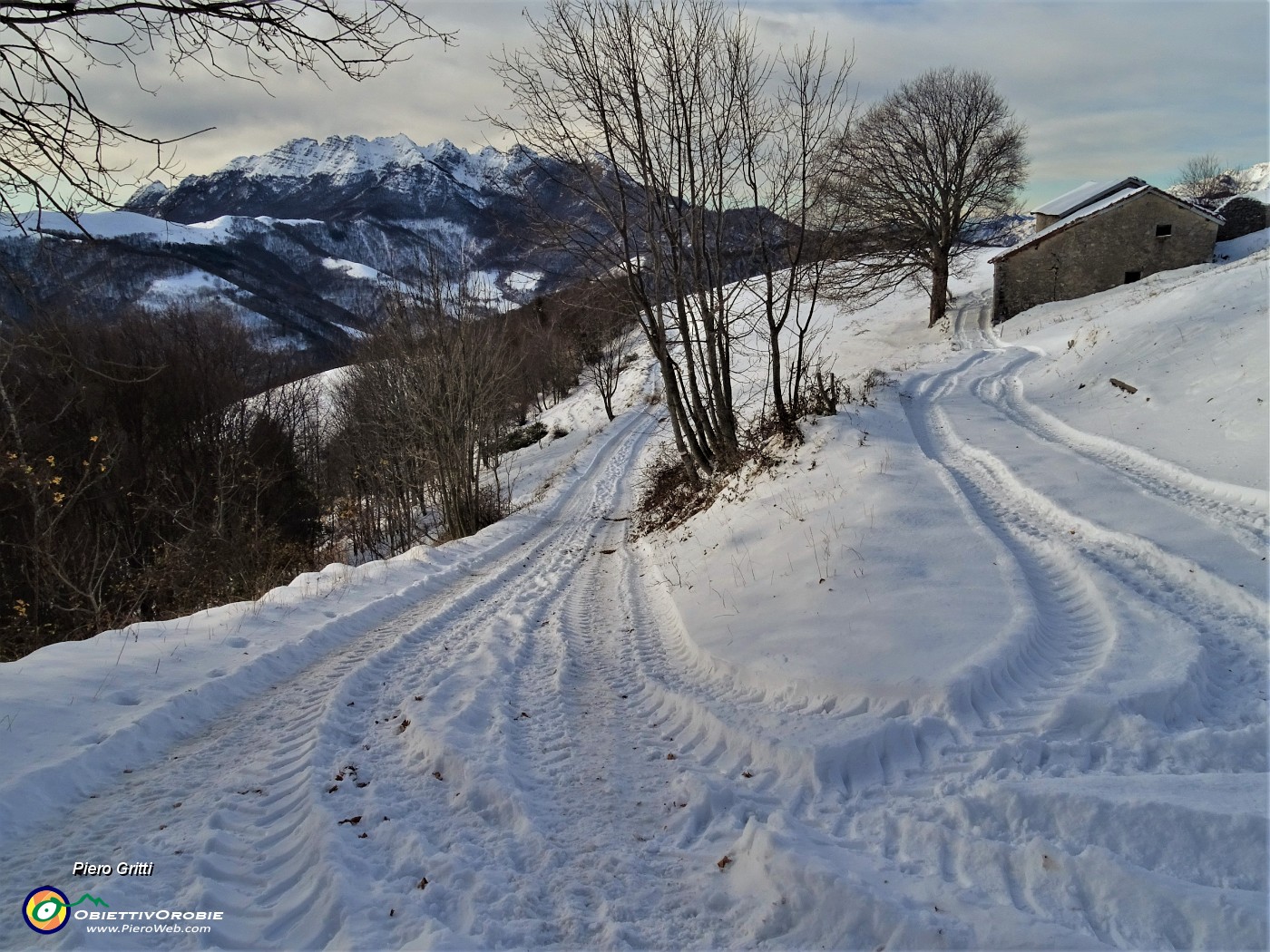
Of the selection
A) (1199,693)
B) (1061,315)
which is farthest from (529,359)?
(1199,693)

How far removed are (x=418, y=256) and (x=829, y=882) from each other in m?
16.4

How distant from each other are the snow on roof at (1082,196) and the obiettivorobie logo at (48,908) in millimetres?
49828

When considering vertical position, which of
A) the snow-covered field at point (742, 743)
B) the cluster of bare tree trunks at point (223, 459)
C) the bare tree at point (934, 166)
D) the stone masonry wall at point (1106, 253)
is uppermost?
the bare tree at point (934, 166)

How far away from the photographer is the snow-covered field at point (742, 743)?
102 inches

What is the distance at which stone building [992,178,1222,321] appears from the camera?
89.5 feet

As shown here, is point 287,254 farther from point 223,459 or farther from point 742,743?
point 742,743

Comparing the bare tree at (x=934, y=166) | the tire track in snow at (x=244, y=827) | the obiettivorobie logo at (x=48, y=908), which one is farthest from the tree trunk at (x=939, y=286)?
the obiettivorobie logo at (x=48, y=908)

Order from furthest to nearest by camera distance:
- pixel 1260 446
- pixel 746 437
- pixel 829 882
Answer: pixel 746 437 < pixel 1260 446 < pixel 829 882

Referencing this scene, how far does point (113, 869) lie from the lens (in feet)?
9.49

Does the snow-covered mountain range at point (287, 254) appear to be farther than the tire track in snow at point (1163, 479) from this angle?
No

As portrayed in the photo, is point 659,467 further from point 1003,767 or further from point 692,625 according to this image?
point 1003,767

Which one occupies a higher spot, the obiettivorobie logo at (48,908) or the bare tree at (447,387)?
the bare tree at (447,387)

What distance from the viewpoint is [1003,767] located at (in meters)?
3.35

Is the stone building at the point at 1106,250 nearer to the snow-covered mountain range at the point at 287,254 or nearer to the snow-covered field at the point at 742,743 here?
the snow-covered mountain range at the point at 287,254
